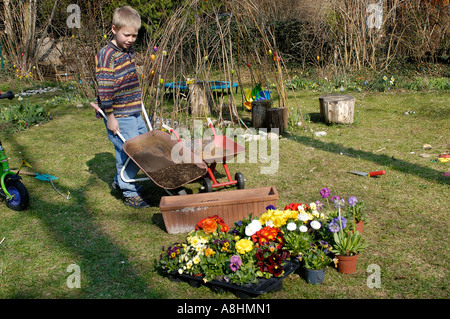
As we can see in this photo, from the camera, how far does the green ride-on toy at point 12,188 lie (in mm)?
3822

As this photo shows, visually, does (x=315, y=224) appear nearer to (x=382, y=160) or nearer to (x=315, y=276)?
(x=315, y=276)

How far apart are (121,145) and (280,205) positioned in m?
1.58

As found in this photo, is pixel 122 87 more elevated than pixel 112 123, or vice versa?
pixel 122 87

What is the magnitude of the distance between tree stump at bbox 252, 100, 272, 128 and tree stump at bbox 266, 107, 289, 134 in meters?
0.25

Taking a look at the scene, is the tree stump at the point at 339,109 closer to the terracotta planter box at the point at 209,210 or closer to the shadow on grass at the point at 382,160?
the shadow on grass at the point at 382,160

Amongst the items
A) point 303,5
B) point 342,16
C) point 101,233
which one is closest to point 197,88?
point 342,16

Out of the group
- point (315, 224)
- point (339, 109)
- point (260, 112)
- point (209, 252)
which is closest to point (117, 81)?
point (209, 252)

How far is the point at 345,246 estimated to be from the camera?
275 centimetres

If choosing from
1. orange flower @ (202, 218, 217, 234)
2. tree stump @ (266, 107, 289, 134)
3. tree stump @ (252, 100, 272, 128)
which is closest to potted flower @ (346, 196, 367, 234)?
orange flower @ (202, 218, 217, 234)

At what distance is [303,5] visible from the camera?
13172 millimetres

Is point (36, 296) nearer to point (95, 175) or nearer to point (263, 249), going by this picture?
point (263, 249)

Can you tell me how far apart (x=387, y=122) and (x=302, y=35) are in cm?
490

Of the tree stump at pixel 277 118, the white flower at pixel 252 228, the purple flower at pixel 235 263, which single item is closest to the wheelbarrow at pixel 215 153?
the white flower at pixel 252 228

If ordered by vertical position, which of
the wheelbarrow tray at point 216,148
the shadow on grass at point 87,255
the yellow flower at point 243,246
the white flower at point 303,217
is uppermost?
the wheelbarrow tray at point 216,148
